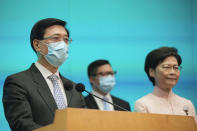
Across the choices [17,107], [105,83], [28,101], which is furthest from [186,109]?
[17,107]

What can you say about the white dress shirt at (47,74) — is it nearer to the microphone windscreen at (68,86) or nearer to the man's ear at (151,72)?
the microphone windscreen at (68,86)

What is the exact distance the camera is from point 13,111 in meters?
2.74

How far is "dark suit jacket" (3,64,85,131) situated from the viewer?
2695mm

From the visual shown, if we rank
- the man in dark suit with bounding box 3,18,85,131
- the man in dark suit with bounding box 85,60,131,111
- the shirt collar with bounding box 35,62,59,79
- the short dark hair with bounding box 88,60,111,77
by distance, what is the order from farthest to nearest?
the short dark hair with bounding box 88,60,111,77, the man in dark suit with bounding box 85,60,131,111, the shirt collar with bounding box 35,62,59,79, the man in dark suit with bounding box 3,18,85,131

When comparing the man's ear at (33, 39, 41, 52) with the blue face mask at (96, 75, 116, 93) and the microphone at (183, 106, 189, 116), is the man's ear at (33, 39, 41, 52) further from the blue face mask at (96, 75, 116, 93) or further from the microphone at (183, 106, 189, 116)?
the blue face mask at (96, 75, 116, 93)

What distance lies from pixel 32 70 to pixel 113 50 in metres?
2.86

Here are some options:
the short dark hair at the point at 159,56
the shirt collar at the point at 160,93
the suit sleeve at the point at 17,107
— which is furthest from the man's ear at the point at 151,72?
the suit sleeve at the point at 17,107

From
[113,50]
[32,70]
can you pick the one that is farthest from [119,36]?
[32,70]

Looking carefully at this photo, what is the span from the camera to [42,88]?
3.00 meters

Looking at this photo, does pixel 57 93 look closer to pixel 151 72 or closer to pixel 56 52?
pixel 56 52

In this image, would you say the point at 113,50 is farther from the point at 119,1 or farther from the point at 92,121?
the point at 92,121

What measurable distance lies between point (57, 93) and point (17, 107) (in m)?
0.42

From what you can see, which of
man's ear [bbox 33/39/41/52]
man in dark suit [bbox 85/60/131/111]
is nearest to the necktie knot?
man's ear [bbox 33/39/41/52]

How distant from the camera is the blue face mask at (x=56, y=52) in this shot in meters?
3.25
